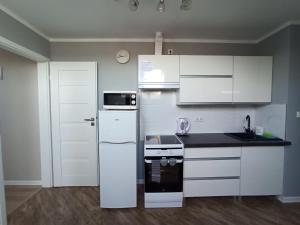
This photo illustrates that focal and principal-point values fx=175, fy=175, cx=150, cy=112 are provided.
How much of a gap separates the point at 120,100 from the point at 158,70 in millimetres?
715

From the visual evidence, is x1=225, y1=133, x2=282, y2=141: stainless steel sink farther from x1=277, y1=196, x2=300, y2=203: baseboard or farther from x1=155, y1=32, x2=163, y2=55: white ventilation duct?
x1=155, y1=32, x2=163, y2=55: white ventilation duct

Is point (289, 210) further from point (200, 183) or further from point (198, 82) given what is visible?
point (198, 82)

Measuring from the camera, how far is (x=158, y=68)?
2557 mm

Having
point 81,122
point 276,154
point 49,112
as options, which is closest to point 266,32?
point 276,154

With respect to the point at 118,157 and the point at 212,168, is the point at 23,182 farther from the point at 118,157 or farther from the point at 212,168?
the point at 212,168

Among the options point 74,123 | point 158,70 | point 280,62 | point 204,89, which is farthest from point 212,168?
point 74,123

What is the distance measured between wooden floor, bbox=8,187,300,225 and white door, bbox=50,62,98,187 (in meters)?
0.38

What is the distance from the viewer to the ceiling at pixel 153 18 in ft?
6.18

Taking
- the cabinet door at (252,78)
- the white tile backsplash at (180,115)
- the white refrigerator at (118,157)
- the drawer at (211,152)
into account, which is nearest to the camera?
the white refrigerator at (118,157)

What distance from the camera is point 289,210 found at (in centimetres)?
231

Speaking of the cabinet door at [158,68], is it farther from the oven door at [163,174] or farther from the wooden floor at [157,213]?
the wooden floor at [157,213]

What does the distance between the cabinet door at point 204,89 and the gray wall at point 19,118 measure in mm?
2397

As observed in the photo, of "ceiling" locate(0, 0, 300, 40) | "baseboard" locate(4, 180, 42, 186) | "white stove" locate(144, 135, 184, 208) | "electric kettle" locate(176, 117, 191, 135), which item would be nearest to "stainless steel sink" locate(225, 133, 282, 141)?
"electric kettle" locate(176, 117, 191, 135)

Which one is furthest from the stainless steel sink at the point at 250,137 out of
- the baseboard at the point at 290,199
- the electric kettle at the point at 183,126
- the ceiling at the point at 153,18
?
the ceiling at the point at 153,18
